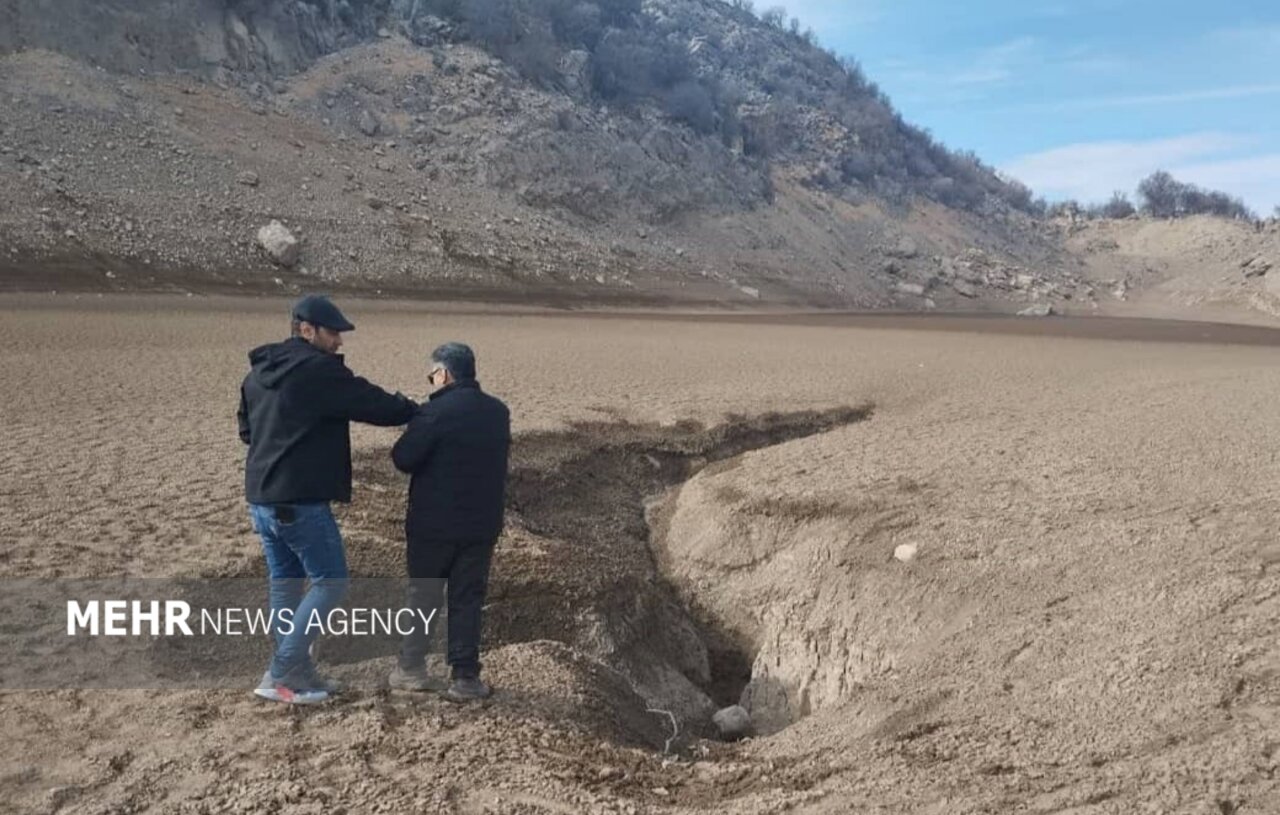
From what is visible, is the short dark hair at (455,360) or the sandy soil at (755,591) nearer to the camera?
the sandy soil at (755,591)

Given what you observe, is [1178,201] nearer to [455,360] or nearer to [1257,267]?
[1257,267]

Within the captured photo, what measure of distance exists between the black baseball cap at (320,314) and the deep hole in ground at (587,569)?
248 cm

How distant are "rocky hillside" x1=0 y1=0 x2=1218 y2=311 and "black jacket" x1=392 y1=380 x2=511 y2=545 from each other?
77.6ft

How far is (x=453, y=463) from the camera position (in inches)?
207

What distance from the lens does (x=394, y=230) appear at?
116 ft

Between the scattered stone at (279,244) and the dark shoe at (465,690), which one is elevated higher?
the scattered stone at (279,244)

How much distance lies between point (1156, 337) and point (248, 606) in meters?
31.6

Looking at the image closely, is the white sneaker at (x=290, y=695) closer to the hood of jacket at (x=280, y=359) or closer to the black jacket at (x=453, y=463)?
the black jacket at (x=453, y=463)

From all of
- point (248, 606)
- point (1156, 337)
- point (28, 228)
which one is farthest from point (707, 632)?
point (1156, 337)

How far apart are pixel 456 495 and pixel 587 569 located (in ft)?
11.7

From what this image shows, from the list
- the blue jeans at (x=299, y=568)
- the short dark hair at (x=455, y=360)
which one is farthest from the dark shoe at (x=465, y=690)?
the short dark hair at (x=455, y=360)

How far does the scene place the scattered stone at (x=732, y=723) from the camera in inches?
286

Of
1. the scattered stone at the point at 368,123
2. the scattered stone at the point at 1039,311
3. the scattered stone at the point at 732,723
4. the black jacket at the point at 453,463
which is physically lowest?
the scattered stone at the point at 732,723

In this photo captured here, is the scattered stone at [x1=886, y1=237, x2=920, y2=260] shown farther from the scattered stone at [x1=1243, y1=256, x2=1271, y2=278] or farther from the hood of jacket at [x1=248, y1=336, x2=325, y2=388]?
the hood of jacket at [x1=248, y1=336, x2=325, y2=388]
